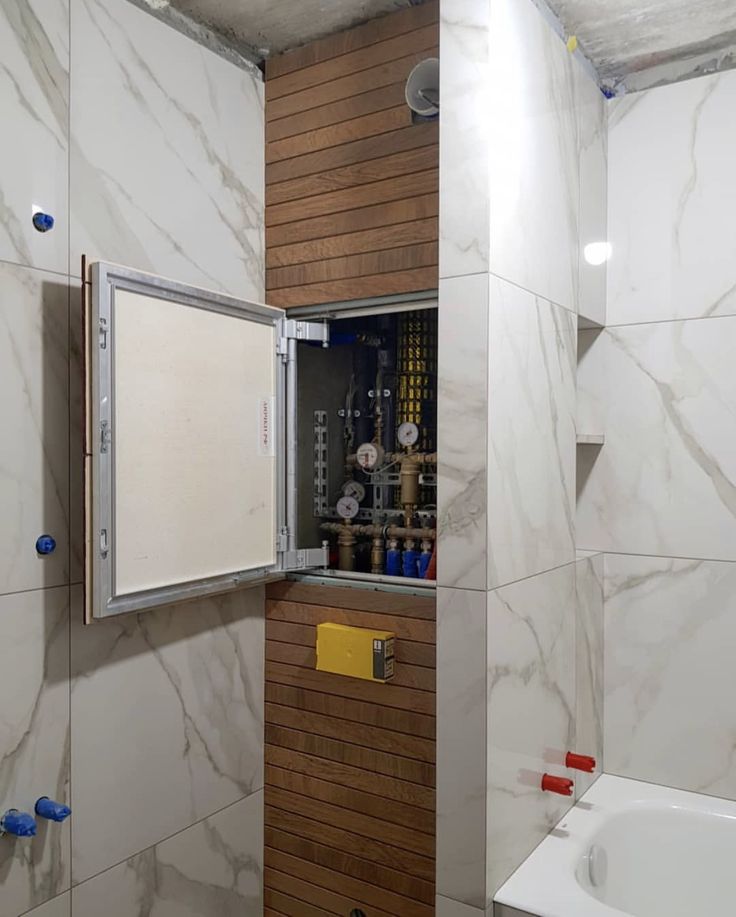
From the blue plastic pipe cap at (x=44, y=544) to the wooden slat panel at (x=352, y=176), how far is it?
103 cm

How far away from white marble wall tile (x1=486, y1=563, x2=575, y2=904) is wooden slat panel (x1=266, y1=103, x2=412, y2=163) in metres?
1.11

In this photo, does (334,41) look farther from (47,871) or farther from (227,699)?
(47,871)

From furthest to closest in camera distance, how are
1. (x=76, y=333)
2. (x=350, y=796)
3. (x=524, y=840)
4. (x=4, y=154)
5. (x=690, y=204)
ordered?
(x=690, y=204) < (x=350, y=796) < (x=524, y=840) < (x=76, y=333) < (x=4, y=154)

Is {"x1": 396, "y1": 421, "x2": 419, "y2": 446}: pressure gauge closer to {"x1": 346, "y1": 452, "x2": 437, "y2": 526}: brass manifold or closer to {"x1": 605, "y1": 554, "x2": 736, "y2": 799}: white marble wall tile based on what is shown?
{"x1": 346, "y1": 452, "x2": 437, "y2": 526}: brass manifold

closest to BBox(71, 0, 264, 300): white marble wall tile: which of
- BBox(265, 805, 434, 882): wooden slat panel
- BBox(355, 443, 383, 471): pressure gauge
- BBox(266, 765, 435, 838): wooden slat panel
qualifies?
BBox(355, 443, 383, 471): pressure gauge

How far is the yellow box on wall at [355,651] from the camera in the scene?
1805 mm

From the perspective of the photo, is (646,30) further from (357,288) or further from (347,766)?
(347,766)

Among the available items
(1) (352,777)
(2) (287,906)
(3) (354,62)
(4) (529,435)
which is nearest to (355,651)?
(1) (352,777)

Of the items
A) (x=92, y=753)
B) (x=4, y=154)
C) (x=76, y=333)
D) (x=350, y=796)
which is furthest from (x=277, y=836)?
(x=4, y=154)

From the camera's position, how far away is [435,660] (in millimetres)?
1776

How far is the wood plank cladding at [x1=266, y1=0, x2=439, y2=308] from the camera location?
1.80m

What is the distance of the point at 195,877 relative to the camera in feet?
6.17

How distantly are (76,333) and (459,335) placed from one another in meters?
0.79

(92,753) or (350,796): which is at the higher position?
(92,753)
